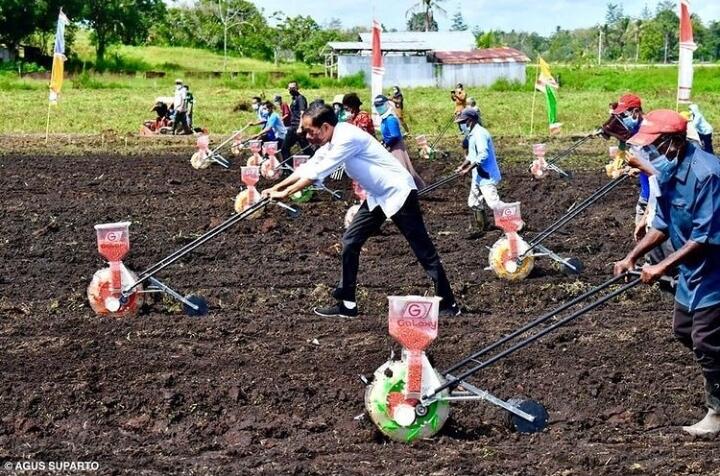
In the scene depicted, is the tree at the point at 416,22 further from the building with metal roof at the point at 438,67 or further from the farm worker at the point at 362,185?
the farm worker at the point at 362,185

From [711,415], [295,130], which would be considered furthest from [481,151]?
[295,130]

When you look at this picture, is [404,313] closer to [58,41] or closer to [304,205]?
[304,205]

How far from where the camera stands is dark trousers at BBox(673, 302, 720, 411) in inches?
237

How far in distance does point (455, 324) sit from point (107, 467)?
386 cm

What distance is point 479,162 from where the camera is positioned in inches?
508

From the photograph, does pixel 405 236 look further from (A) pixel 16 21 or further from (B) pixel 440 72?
(A) pixel 16 21

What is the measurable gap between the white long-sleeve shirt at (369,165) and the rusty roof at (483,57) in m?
47.8

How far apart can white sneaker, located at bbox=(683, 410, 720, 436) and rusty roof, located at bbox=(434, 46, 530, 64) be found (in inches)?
1981

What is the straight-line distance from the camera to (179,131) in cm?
2969

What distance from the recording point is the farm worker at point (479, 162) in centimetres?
1277

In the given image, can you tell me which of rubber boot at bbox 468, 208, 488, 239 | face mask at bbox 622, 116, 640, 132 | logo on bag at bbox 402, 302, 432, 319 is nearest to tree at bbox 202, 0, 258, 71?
rubber boot at bbox 468, 208, 488, 239

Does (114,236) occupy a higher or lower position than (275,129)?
lower

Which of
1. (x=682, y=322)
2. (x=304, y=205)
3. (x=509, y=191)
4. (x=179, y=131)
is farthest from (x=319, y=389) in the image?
(x=179, y=131)

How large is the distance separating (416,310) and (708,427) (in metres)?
1.86
